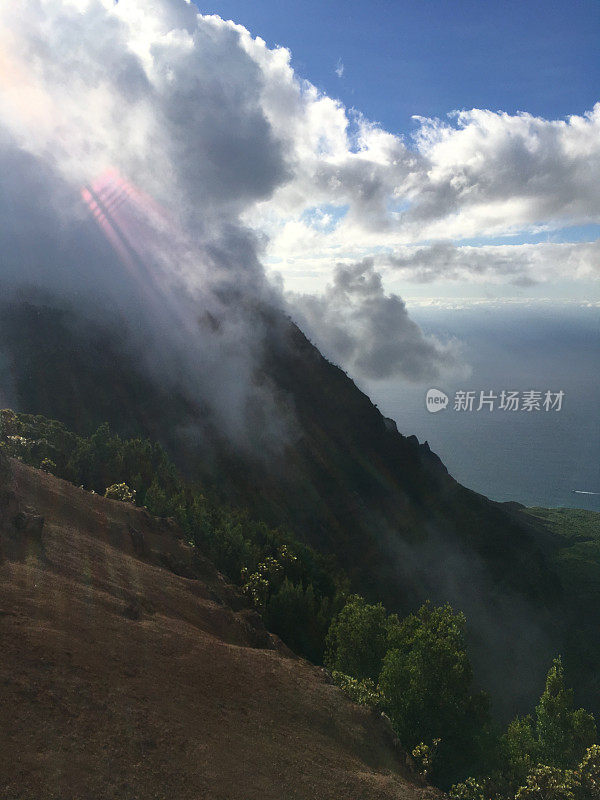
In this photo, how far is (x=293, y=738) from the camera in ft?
59.1

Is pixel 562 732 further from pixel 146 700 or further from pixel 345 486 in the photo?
pixel 345 486

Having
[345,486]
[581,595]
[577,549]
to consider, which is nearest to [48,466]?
[345,486]

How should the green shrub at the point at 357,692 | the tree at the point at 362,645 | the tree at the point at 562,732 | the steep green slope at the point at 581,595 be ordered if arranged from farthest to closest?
the steep green slope at the point at 581,595 < the tree at the point at 362,645 < the tree at the point at 562,732 < the green shrub at the point at 357,692

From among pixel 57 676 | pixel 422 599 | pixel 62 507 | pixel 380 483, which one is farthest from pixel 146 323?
pixel 57 676

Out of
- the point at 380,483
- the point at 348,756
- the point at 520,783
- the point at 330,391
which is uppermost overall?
the point at 330,391

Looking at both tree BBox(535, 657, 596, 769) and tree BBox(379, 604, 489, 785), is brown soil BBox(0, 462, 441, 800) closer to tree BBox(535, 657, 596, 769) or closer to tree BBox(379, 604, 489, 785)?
tree BBox(379, 604, 489, 785)

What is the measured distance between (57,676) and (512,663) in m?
73.3

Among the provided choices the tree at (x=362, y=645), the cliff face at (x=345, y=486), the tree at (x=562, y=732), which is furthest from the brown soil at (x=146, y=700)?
the cliff face at (x=345, y=486)

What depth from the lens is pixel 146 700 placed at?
16375 mm

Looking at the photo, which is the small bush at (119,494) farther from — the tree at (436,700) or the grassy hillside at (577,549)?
the grassy hillside at (577,549)

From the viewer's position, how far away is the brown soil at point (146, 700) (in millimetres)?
13344

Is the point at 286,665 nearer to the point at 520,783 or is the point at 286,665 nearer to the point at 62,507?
the point at 520,783

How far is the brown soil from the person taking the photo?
13344 millimetres

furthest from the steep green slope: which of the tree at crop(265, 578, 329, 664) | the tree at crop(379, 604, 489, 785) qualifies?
the tree at crop(379, 604, 489, 785)
